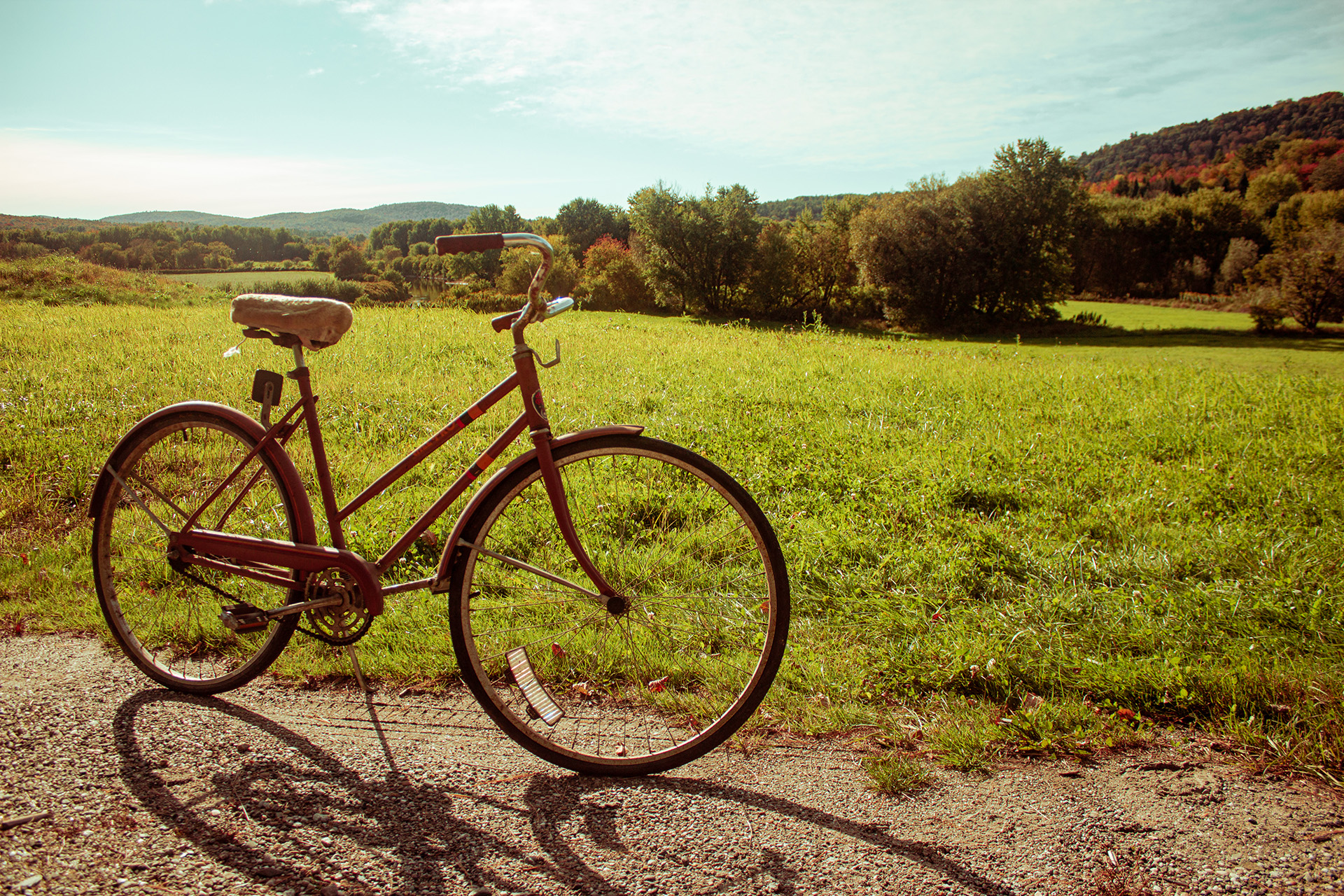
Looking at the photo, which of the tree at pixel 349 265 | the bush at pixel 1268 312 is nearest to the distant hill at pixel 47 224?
the tree at pixel 349 265

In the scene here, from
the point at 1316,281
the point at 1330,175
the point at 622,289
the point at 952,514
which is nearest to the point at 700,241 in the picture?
the point at 622,289

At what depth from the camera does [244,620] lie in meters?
2.68

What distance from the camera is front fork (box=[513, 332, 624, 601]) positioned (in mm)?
2369

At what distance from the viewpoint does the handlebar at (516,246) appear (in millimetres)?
2219

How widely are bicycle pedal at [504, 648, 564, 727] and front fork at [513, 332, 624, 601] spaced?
1.31 ft

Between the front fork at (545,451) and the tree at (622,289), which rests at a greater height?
the tree at (622,289)

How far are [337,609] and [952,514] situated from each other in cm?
394

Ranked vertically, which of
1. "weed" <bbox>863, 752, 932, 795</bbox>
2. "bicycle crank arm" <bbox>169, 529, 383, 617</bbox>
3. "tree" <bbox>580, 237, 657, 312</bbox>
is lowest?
"weed" <bbox>863, 752, 932, 795</bbox>

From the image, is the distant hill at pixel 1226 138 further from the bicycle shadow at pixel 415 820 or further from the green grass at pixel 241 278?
the bicycle shadow at pixel 415 820

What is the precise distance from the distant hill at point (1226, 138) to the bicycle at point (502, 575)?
82.3 meters

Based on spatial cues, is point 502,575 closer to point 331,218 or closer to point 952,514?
point 952,514

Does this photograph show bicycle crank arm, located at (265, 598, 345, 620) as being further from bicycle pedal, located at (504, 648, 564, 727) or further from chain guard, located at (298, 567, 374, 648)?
bicycle pedal, located at (504, 648, 564, 727)

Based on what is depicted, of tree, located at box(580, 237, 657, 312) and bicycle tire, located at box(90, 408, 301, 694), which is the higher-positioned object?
tree, located at box(580, 237, 657, 312)

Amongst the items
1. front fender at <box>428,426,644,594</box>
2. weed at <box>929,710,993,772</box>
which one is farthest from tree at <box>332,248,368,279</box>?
weed at <box>929,710,993,772</box>
